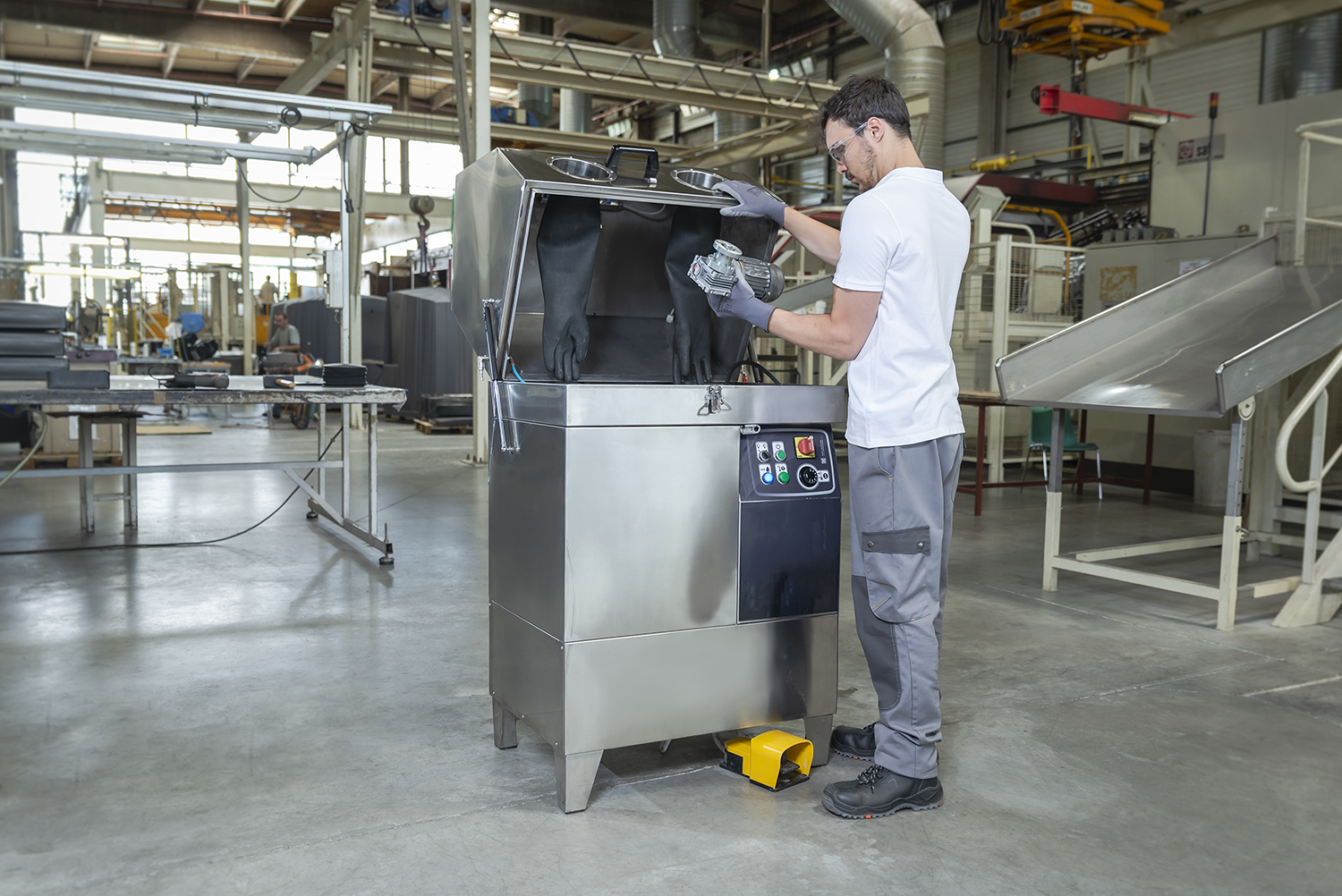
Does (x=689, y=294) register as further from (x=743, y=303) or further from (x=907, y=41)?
(x=907, y=41)

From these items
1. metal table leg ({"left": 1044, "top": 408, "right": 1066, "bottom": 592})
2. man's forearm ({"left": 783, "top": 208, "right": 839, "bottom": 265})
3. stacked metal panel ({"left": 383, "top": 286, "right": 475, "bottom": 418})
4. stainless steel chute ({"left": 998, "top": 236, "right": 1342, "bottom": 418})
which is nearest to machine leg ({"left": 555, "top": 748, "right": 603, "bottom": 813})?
man's forearm ({"left": 783, "top": 208, "right": 839, "bottom": 265})

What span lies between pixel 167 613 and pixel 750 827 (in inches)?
102

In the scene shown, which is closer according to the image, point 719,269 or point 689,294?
point 719,269

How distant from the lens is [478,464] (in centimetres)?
785

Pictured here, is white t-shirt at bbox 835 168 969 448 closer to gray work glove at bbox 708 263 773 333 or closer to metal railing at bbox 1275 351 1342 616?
gray work glove at bbox 708 263 773 333

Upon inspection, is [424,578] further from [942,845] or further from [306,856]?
[942,845]

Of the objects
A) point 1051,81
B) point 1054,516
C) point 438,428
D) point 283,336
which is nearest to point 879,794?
point 1054,516

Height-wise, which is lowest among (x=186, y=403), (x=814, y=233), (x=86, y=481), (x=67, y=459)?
(x=67, y=459)

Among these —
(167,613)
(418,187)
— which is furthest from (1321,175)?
(418,187)

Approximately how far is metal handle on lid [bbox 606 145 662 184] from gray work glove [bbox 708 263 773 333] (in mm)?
359

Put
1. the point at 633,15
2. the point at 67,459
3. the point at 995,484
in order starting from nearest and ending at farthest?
the point at 995,484
the point at 67,459
the point at 633,15

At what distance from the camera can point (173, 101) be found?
4.79 meters

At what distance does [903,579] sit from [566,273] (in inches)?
38.1

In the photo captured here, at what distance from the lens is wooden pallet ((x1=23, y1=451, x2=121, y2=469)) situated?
7.39 metres
